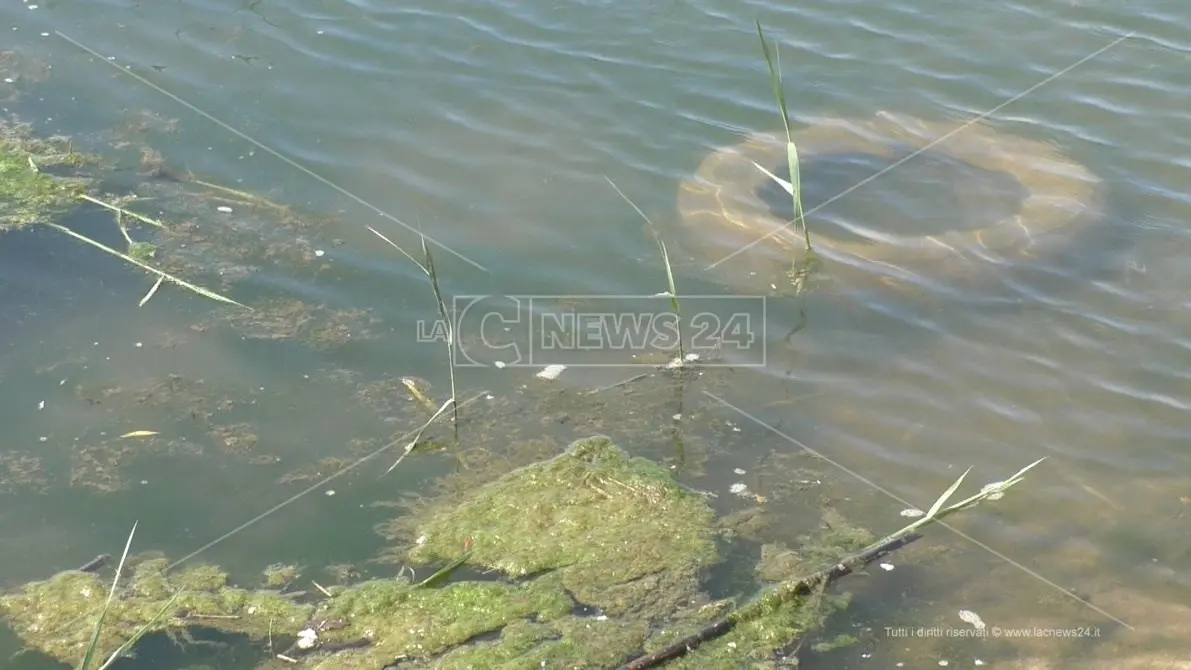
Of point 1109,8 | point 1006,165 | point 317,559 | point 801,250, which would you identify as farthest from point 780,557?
point 1109,8

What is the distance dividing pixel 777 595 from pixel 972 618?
693 millimetres

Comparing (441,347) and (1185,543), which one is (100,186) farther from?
(1185,543)

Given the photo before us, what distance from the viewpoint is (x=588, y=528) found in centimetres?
428

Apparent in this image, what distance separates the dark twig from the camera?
3.63 metres

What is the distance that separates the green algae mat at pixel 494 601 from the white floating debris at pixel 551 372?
82 cm

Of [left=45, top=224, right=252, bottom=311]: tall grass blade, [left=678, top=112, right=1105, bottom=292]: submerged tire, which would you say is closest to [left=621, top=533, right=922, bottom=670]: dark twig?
[left=678, top=112, right=1105, bottom=292]: submerged tire

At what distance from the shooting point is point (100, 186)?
6.17 m

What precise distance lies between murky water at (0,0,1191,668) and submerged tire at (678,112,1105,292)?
0.08m

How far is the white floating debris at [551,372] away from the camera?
5.17 m

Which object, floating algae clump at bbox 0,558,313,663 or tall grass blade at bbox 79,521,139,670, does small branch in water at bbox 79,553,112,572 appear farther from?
tall grass blade at bbox 79,521,139,670

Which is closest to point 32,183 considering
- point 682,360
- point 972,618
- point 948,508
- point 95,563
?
point 95,563

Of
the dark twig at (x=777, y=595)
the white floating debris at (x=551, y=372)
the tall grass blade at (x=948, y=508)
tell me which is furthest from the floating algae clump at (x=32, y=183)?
the tall grass blade at (x=948, y=508)

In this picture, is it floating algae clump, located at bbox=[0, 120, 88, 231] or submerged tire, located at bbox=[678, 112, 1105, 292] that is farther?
floating algae clump, located at bbox=[0, 120, 88, 231]

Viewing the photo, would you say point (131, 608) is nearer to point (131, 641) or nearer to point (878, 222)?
point (131, 641)
